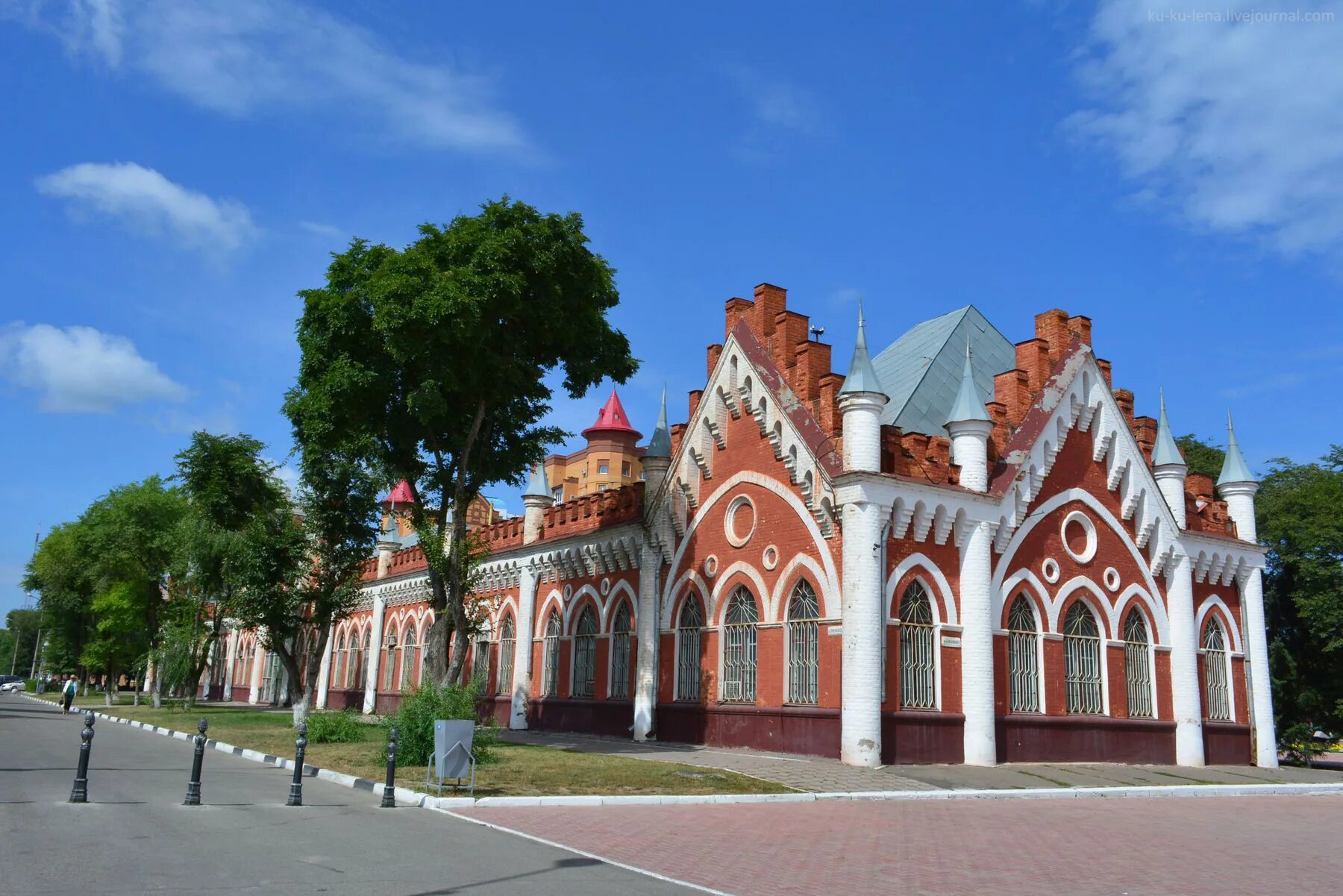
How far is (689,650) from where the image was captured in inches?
1028

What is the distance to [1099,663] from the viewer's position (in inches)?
979

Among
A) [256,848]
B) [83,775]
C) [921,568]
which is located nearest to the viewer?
[256,848]

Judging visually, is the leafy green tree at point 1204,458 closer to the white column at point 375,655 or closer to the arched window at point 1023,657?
the arched window at point 1023,657

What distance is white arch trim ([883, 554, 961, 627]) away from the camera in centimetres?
2148

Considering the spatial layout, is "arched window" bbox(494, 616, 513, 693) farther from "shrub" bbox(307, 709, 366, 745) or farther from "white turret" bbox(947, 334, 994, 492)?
"white turret" bbox(947, 334, 994, 492)

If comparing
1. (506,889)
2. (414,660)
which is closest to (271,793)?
(506,889)

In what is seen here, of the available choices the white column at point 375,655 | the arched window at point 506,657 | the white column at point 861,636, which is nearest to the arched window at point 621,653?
the arched window at point 506,657

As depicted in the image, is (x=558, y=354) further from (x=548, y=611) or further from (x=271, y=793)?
(x=271, y=793)

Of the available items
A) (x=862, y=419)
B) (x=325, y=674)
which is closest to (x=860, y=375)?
(x=862, y=419)

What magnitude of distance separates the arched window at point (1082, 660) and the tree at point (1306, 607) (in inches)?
436

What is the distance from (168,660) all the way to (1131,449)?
3960 cm

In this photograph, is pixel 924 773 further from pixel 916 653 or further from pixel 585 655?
pixel 585 655

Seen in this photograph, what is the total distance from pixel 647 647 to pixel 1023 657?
9274 mm

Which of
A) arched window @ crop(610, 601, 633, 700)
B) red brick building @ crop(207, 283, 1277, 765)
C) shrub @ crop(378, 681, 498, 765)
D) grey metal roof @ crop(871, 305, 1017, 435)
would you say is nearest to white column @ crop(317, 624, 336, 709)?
red brick building @ crop(207, 283, 1277, 765)
